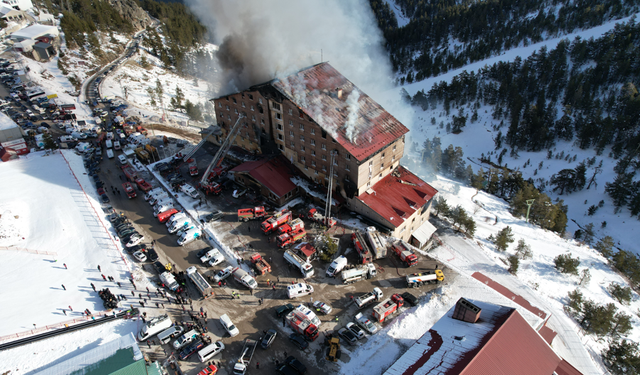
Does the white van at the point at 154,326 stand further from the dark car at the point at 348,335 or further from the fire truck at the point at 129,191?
the fire truck at the point at 129,191

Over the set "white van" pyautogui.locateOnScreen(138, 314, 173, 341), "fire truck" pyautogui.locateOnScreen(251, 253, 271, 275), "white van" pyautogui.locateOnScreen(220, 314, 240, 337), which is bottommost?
"white van" pyautogui.locateOnScreen(138, 314, 173, 341)

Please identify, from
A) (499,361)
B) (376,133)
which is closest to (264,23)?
(376,133)

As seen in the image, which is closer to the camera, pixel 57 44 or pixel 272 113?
pixel 272 113

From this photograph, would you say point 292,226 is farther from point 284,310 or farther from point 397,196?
point 397,196

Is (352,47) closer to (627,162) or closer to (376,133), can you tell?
(376,133)

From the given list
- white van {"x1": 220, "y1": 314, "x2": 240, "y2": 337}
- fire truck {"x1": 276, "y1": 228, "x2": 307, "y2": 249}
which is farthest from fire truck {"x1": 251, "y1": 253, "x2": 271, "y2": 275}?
white van {"x1": 220, "y1": 314, "x2": 240, "y2": 337}

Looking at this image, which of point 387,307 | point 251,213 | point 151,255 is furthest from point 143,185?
point 387,307

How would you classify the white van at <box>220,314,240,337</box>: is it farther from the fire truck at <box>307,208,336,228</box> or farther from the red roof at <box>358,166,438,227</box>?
the red roof at <box>358,166,438,227</box>
